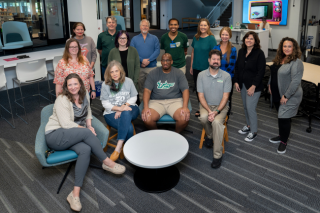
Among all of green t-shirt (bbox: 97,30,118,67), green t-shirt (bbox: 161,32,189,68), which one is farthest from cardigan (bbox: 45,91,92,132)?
green t-shirt (bbox: 161,32,189,68)

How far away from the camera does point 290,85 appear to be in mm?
3277

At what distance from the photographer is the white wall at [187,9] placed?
1728 centimetres

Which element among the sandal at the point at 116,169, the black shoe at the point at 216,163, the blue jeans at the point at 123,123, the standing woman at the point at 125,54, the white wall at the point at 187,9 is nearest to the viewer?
the sandal at the point at 116,169

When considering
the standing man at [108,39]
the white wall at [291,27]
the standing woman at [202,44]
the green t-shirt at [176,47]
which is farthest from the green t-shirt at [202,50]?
the white wall at [291,27]

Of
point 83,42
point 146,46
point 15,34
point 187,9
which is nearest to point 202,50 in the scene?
point 146,46

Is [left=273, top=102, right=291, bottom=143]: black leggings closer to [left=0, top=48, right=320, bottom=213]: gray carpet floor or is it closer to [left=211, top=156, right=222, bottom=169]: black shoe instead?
[left=0, top=48, right=320, bottom=213]: gray carpet floor

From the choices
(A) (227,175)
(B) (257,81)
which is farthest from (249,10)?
(A) (227,175)

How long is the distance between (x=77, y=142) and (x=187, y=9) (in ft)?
55.8

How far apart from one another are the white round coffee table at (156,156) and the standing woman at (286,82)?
1.39 m

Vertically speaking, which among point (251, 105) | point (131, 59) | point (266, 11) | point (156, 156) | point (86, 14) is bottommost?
point (156, 156)

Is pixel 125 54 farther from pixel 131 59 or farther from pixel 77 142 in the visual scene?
pixel 77 142

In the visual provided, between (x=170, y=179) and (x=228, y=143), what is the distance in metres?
1.19

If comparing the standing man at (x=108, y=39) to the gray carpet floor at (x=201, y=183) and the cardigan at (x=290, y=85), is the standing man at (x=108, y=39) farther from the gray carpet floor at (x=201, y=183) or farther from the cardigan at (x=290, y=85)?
the cardigan at (x=290, y=85)

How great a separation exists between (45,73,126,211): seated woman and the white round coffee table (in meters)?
0.30
